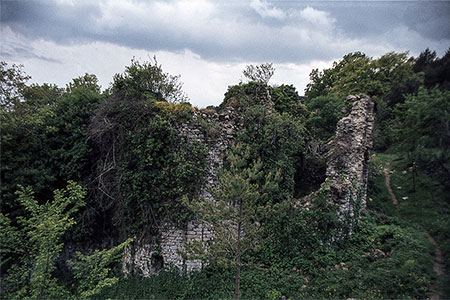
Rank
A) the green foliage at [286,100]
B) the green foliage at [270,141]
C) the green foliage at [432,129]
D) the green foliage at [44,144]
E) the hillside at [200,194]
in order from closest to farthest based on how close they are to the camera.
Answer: the hillside at [200,194] → the green foliage at [432,129] → the green foliage at [44,144] → the green foliage at [270,141] → the green foliage at [286,100]

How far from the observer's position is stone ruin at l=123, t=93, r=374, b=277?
7934 millimetres

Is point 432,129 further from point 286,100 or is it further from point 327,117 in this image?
point 327,117

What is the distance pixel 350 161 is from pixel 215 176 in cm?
573

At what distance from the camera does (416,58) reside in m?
25.5

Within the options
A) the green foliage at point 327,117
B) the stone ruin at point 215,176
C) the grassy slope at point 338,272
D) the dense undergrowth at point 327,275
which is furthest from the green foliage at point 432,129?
the green foliage at point 327,117

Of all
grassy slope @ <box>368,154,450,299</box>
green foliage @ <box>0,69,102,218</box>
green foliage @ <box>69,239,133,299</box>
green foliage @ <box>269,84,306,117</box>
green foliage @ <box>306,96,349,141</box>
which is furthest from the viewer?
green foliage @ <box>306,96,349,141</box>

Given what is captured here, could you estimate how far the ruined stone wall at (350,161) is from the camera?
8141mm

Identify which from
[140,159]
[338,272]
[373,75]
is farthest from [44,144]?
[373,75]

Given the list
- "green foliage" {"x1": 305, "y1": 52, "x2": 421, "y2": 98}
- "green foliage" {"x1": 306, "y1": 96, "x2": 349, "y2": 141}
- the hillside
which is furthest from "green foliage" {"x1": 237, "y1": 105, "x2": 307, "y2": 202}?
"green foliage" {"x1": 305, "y1": 52, "x2": 421, "y2": 98}

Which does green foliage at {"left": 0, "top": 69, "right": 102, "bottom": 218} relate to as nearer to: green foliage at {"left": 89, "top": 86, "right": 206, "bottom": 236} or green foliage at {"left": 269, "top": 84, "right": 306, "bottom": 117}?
green foliage at {"left": 89, "top": 86, "right": 206, "bottom": 236}

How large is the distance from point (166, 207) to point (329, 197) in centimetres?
661

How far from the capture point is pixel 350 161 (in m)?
8.43

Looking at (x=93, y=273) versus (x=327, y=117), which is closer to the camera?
(x=93, y=273)

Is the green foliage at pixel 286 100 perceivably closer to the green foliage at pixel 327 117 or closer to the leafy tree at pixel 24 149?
the green foliage at pixel 327 117
